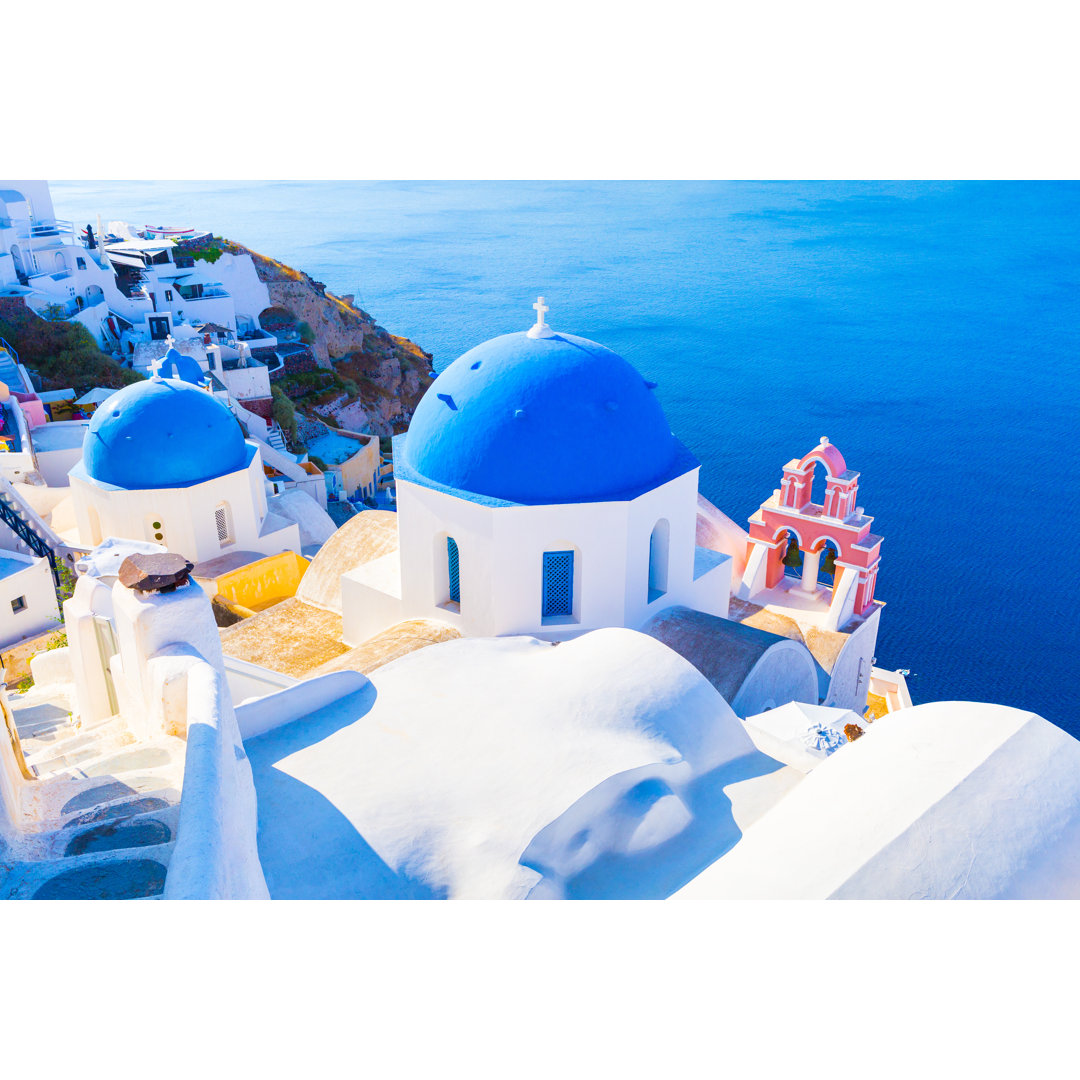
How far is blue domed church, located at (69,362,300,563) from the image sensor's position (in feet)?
47.1

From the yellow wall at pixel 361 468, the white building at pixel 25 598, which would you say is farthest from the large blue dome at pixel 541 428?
the yellow wall at pixel 361 468

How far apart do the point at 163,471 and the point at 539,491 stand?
7666mm

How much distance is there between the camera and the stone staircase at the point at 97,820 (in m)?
4.00

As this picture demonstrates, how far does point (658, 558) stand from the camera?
1060 cm

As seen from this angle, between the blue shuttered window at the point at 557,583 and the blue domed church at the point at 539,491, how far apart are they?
1 centimetres

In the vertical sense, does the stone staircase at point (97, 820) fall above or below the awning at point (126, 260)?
below

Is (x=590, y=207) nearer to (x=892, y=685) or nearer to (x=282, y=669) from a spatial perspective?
(x=892, y=685)

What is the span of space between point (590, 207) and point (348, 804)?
78207 millimetres

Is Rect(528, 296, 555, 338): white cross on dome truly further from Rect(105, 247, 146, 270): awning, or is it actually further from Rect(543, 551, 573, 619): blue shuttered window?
Rect(105, 247, 146, 270): awning

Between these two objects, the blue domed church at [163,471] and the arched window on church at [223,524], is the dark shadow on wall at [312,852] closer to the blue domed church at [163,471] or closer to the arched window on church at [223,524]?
the blue domed church at [163,471]

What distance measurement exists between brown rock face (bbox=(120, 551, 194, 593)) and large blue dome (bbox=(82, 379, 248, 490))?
9400 millimetres

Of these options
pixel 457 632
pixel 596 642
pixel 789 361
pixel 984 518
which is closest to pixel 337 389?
pixel 789 361

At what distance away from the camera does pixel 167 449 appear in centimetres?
1441

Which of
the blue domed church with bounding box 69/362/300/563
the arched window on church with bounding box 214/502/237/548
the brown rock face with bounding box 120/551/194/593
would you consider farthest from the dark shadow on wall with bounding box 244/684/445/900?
the arched window on church with bounding box 214/502/237/548
